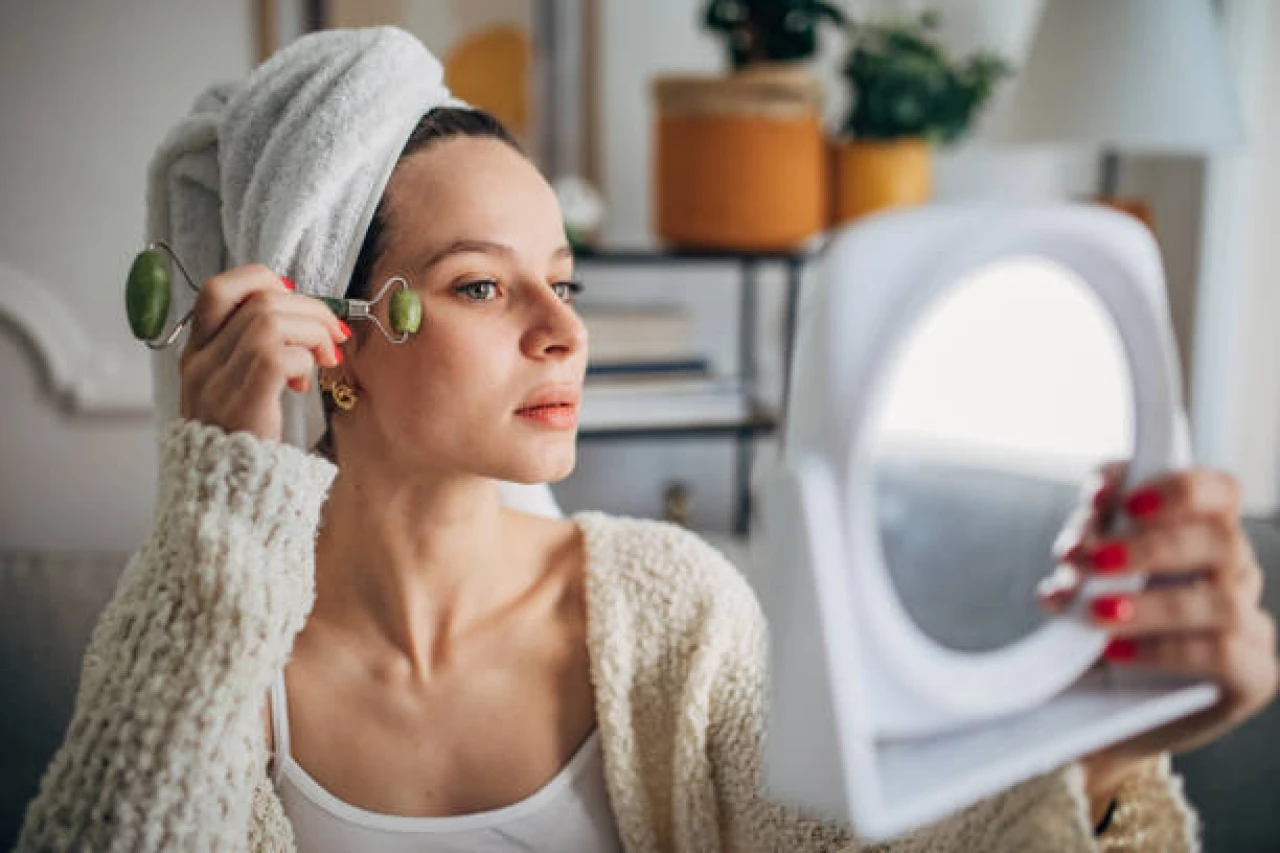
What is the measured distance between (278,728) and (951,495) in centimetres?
53

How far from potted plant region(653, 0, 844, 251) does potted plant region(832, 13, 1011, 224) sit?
0.10 meters

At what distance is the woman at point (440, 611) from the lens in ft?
1.90

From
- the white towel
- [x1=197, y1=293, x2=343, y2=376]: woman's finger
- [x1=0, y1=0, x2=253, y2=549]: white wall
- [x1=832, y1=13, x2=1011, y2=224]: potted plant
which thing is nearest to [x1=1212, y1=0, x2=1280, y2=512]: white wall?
[x1=832, y1=13, x2=1011, y2=224]: potted plant

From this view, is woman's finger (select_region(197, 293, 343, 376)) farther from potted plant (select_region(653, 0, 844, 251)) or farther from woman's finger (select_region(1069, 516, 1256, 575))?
potted plant (select_region(653, 0, 844, 251))

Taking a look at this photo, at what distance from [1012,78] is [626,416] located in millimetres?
909

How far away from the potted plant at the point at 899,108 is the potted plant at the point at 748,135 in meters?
0.10

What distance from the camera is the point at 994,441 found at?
1.78ft

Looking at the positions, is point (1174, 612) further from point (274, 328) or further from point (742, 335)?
point (742, 335)

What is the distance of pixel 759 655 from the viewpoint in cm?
86

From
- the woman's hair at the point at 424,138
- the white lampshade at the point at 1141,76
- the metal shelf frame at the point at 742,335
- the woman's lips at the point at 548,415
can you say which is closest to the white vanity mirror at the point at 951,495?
the woman's lips at the point at 548,415

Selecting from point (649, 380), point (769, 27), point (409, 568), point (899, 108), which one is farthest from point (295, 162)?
point (899, 108)

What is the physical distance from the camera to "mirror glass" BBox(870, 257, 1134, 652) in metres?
0.47

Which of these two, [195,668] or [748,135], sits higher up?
[748,135]

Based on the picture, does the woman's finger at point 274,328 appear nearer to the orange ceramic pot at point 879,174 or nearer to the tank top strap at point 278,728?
the tank top strap at point 278,728
